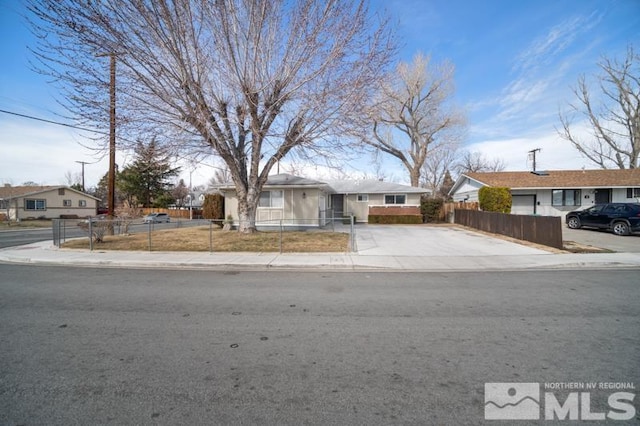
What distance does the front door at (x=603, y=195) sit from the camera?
23.0m

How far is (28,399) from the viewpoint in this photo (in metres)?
2.56

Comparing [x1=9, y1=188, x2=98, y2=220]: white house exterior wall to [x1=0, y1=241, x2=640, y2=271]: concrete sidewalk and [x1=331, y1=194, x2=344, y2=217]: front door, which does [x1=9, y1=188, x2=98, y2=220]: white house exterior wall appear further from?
[x1=331, y1=194, x2=344, y2=217]: front door

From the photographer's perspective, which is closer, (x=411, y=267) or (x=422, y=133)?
(x=411, y=267)

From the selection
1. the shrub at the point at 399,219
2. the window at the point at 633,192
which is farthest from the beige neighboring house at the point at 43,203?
the window at the point at 633,192

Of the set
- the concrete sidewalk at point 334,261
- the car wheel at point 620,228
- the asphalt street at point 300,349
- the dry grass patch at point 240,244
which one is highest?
the car wheel at point 620,228

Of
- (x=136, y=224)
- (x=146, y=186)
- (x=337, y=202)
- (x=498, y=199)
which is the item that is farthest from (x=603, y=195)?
(x=146, y=186)

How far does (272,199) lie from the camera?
18.7 meters

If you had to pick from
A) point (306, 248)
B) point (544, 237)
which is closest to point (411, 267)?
point (306, 248)

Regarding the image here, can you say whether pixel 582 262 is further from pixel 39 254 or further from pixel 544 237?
pixel 39 254

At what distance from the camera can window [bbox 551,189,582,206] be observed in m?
23.5

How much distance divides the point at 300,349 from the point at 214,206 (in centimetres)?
1899

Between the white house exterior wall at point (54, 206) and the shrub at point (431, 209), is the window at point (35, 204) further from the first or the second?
the shrub at point (431, 209)

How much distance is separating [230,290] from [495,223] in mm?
15246

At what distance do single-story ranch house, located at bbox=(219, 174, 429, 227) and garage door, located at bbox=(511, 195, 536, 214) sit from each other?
794 centimetres
